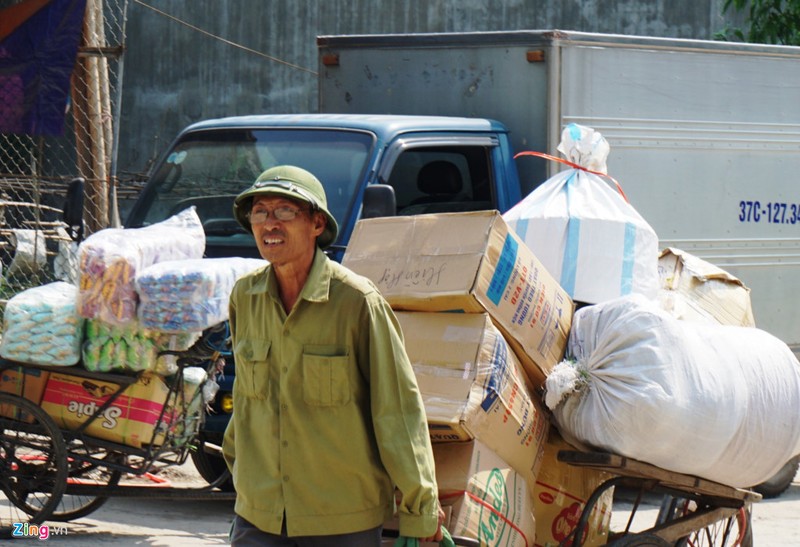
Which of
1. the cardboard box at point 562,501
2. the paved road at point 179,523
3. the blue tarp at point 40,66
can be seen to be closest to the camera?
the cardboard box at point 562,501

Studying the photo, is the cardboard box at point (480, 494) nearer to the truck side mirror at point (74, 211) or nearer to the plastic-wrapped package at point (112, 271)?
the plastic-wrapped package at point (112, 271)

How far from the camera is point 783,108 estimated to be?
8.54 meters

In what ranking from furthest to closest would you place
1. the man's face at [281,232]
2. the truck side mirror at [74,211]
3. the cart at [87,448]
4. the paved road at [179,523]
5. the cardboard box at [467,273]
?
the truck side mirror at [74,211] → the paved road at [179,523] → the cart at [87,448] → the cardboard box at [467,273] → the man's face at [281,232]

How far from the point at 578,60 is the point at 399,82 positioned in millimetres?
1229

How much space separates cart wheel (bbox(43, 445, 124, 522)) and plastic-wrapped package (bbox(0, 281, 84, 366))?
50 cm

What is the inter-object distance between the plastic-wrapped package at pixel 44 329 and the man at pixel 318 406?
2465 millimetres

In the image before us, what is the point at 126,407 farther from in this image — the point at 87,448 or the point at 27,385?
the point at 27,385

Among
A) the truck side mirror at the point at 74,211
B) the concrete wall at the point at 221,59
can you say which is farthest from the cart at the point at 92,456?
the concrete wall at the point at 221,59

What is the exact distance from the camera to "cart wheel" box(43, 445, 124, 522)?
5922 millimetres

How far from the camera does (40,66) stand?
9156mm

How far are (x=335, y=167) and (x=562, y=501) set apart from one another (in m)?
2.65

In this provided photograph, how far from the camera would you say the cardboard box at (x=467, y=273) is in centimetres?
421

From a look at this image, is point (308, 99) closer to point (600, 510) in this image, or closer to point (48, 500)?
point (48, 500)

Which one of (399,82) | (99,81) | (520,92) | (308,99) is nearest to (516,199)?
(520,92)
